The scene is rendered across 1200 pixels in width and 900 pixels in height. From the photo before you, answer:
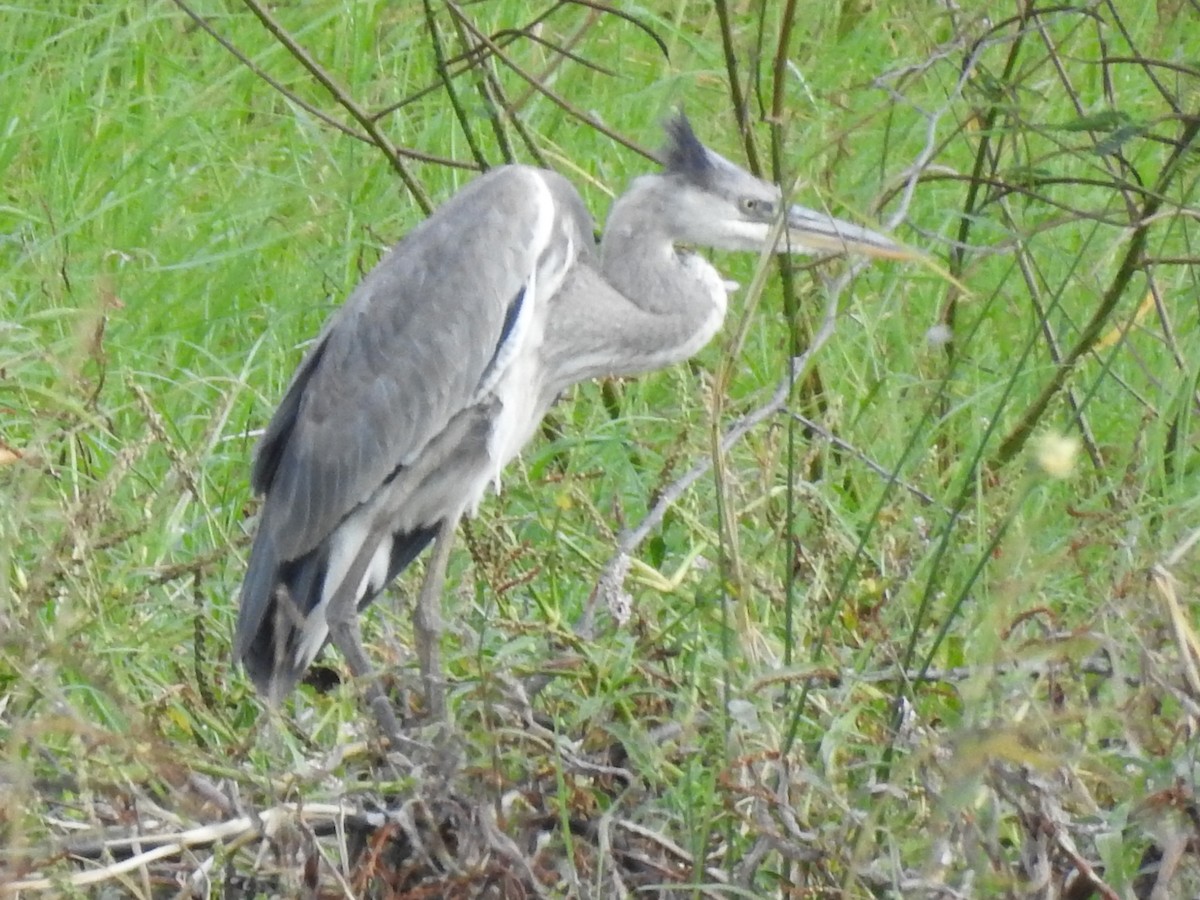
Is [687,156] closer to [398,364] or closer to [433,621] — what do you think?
[398,364]

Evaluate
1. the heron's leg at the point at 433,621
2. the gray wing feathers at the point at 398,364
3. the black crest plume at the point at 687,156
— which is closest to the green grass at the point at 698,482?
the heron's leg at the point at 433,621

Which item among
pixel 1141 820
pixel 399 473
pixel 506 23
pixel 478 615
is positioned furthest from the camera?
pixel 506 23

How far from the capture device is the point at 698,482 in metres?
3.91

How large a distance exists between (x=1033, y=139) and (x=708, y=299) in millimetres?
1327

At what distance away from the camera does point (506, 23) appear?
195 inches

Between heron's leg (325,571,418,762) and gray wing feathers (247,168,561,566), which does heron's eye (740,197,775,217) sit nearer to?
gray wing feathers (247,168,561,566)

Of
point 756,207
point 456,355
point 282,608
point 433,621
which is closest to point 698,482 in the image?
point 756,207

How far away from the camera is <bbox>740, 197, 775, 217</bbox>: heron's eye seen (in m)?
3.69

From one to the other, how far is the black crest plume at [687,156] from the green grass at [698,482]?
0.29 meters

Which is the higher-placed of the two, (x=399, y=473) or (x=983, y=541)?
(x=983, y=541)

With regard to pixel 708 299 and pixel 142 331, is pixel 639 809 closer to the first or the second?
pixel 708 299

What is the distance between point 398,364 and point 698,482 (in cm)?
70

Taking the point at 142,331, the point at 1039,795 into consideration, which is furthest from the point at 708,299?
the point at 1039,795

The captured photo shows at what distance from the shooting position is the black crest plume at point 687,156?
367cm
